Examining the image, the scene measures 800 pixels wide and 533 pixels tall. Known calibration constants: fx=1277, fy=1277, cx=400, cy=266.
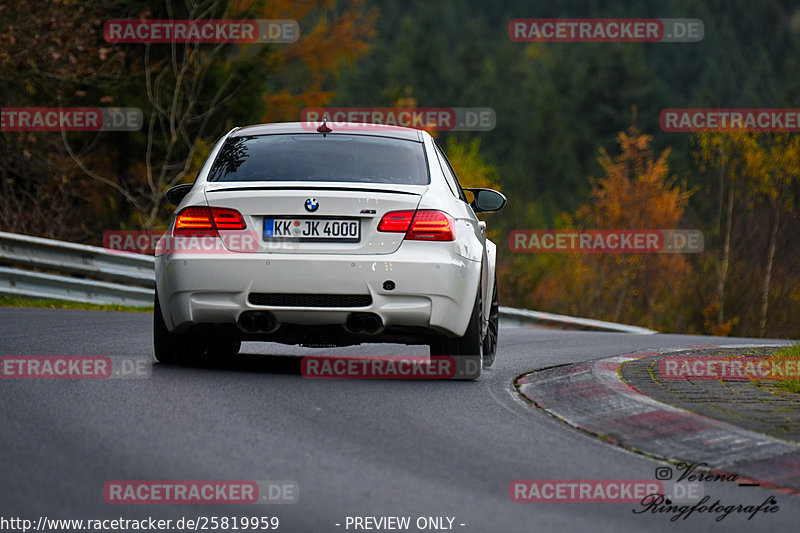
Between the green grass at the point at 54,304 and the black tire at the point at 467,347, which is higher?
the black tire at the point at 467,347

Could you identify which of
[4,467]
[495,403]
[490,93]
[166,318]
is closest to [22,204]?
[166,318]

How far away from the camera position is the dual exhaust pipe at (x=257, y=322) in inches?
315

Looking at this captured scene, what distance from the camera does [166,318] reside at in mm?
8359

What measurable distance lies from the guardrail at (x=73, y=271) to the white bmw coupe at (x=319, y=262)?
8.35m

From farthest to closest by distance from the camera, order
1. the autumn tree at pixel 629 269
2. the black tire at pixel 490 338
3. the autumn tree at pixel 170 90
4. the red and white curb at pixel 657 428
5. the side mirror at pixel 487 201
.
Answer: the autumn tree at pixel 629 269
the autumn tree at pixel 170 90
the side mirror at pixel 487 201
the black tire at pixel 490 338
the red and white curb at pixel 657 428

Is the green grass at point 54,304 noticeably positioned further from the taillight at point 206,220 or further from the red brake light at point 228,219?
the red brake light at point 228,219

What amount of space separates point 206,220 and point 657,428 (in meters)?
3.20

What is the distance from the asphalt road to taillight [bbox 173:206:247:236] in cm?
95

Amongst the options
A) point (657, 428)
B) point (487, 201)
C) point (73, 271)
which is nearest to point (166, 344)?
point (487, 201)

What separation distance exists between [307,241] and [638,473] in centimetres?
308

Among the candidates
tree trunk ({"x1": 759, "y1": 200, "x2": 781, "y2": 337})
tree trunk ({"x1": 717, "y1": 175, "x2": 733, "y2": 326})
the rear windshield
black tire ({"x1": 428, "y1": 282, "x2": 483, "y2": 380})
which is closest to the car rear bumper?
black tire ({"x1": 428, "y1": 282, "x2": 483, "y2": 380})

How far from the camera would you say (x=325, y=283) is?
311 inches

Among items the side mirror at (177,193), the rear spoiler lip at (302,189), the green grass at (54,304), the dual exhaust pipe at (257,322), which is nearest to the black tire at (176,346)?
the dual exhaust pipe at (257,322)

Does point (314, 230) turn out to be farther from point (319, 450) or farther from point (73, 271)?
point (73, 271)
